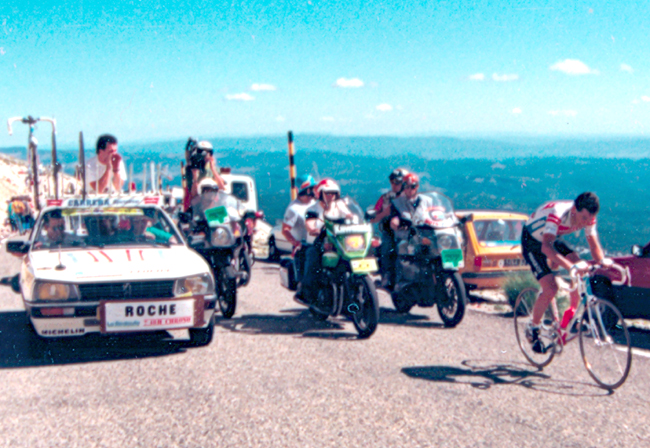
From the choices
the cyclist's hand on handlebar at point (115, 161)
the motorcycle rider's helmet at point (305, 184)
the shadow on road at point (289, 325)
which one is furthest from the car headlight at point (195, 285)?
the cyclist's hand on handlebar at point (115, 161)

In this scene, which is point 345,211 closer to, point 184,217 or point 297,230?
point 297,230

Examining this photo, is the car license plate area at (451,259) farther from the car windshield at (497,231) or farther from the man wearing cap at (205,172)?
the man wearing cap at (205,172)

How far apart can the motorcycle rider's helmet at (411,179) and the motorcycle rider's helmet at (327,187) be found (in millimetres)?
1349

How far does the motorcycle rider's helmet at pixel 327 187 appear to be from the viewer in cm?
827

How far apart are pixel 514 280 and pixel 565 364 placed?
3.85 metres

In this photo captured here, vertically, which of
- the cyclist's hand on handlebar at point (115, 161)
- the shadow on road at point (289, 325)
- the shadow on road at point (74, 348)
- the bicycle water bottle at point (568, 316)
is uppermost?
the cyclist's hand on handlebar at point (115, 161)

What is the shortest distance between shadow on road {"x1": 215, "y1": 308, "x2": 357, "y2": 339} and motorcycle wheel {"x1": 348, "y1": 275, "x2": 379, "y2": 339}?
0.64 ft

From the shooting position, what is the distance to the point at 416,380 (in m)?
5.77

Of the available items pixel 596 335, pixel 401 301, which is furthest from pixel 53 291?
pixel 596 335

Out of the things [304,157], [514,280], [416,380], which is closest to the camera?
[416,380]

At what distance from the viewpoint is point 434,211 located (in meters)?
8.64

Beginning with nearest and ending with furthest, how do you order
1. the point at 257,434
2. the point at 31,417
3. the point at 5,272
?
1. the point at 257,434
2. the point at 31,417
3. the point at 5,272

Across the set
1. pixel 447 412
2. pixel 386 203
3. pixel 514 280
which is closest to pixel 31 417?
pixel 447 412

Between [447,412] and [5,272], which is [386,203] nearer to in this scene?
[447,412]
